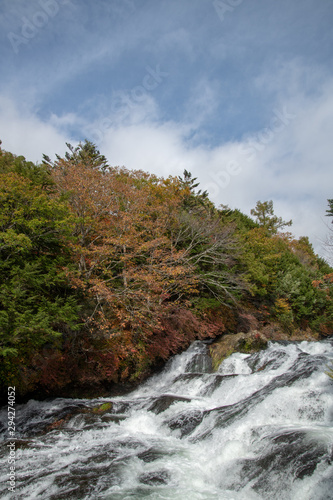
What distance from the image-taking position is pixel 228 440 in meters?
→ 5.38

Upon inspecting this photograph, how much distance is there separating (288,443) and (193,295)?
1274 cm

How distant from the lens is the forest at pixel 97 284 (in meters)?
7.82

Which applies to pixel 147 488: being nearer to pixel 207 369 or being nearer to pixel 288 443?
pixel 288 443

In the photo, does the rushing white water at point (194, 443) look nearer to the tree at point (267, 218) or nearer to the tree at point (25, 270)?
the tree at point (25, 270)

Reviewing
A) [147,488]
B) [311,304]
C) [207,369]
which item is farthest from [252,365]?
[311,304]

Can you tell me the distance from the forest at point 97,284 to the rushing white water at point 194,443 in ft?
4.87

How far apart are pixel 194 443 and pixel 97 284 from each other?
19.8 ft

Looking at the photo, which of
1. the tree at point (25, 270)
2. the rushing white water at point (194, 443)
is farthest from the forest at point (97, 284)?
the rushing white water at point (194, 443)

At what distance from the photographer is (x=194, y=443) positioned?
5.93 metres

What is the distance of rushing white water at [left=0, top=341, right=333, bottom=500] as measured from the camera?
4.09 metres

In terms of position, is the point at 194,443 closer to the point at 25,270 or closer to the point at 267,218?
the point at 25,270

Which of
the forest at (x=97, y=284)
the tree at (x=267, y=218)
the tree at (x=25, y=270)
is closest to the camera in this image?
the tree at (x=25, y=270)

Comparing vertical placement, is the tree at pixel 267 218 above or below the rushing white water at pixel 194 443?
above

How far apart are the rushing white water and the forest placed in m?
1.49
